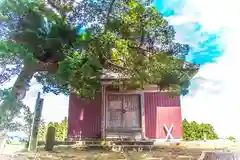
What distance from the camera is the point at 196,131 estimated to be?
15680 millimetres

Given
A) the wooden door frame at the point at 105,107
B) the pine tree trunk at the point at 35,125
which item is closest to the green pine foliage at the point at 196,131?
the wooden door frame at the point at 105,107

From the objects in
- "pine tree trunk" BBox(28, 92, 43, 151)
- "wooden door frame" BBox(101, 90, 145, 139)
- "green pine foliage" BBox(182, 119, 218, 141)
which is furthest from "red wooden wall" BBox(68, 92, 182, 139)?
"pine tree trunk" BBox(28, 92, 43, 151)

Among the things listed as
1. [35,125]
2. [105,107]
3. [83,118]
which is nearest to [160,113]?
[105,107]

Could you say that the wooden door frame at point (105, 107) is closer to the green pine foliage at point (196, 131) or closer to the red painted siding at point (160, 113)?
the red painted siding at point (160, 113)

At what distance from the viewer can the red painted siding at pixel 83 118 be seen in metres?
13.6

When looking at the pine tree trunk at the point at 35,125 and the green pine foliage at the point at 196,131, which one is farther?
the green pine foliage at the point at 196,131

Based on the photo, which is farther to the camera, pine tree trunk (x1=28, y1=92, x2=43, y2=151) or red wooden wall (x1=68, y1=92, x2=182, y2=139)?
red wooden wall (x1=68, y1=92, x2=182, y2=139)

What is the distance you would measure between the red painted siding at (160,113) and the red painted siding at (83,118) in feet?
8.10

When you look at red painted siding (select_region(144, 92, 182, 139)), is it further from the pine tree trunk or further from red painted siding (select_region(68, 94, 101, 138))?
the pine tree trunk

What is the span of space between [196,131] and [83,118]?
6.57m

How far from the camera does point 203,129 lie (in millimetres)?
15703

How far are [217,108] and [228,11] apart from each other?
20.2 ft

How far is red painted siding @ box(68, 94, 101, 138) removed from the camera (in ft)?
44.7

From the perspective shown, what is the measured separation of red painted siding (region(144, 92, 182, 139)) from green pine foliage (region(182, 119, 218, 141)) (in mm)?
2012
